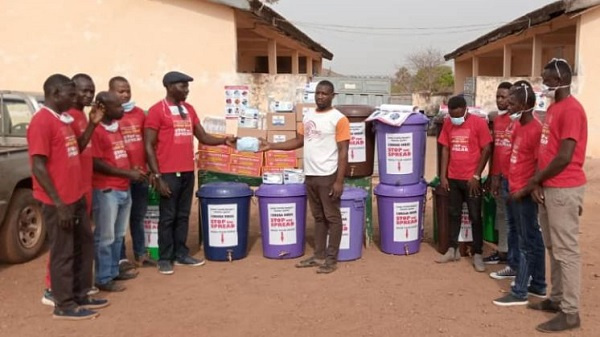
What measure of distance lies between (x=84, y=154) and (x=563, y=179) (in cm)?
372

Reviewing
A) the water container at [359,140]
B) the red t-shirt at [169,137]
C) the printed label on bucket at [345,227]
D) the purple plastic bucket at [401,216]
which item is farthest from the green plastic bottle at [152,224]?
the purple plastic bucket at [401,216]

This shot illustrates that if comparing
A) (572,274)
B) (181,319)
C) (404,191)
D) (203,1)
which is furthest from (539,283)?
(203,1)

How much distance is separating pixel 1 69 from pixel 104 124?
10178mm

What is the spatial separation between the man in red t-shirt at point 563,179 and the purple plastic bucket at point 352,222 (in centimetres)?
224

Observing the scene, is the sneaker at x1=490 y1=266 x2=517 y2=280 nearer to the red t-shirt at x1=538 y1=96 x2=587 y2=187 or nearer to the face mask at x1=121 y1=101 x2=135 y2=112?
the red t-shirt at x1=538 y1=96 x2=587 y2=187

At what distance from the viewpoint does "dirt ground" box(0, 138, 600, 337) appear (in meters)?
4.57

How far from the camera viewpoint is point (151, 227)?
253 inches

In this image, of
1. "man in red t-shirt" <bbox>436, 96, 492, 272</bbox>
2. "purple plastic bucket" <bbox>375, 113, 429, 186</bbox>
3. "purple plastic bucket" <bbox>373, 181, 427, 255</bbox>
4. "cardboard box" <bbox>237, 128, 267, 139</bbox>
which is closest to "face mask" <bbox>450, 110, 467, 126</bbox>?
"man in red t-shirt" <bbox>436, 96, 492, 272</bbox>

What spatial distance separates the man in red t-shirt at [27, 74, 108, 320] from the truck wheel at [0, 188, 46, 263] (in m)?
Answer: 1.77

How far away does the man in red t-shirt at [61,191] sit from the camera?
4.35m

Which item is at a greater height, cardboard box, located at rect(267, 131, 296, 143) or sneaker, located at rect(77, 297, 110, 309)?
cardboard box, located at rect(267, 131, 296, 143)

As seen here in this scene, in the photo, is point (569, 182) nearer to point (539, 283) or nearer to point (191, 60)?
point (539, 283)

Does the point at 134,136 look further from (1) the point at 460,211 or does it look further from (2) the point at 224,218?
(1) the point at 460,211

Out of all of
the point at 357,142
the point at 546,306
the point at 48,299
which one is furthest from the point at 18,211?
the point at 546,306
